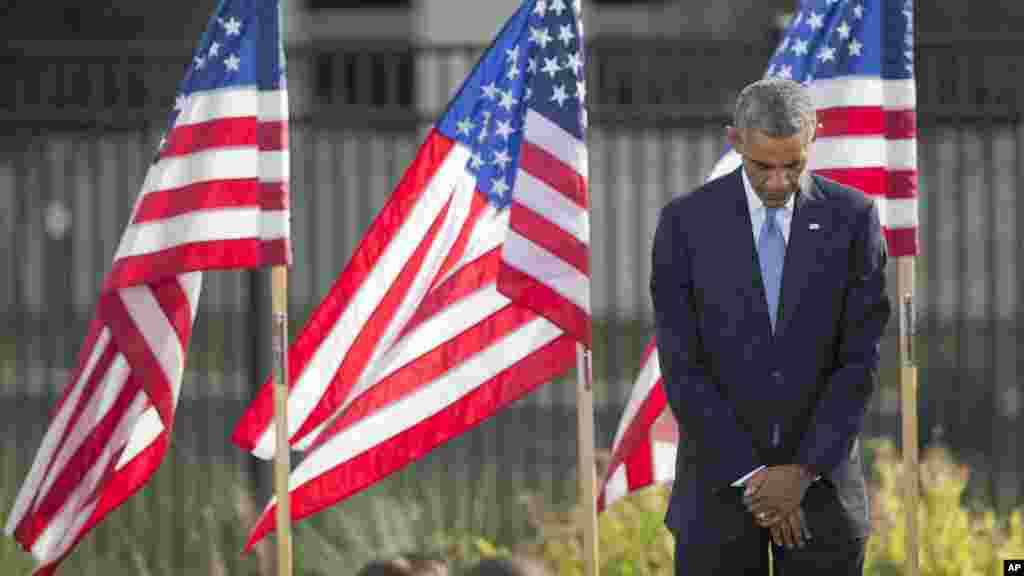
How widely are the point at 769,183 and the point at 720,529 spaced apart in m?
0.75

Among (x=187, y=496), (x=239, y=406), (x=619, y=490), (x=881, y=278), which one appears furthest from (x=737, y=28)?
(x=881, y=278)

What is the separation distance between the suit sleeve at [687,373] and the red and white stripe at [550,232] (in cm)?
114

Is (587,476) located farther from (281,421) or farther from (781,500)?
(781,500)

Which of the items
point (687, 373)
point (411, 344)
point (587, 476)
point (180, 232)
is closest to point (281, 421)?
point (411, 344)

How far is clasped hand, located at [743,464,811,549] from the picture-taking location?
458 centimetres

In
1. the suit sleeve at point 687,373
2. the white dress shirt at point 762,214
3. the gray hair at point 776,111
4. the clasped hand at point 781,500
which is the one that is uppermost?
the gray hair at point 776,111

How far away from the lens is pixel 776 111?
14.9 feet

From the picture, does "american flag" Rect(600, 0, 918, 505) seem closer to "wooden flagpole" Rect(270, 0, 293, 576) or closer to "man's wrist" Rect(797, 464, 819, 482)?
"wooden flagpole" Rect(270, 0, 293, 576)

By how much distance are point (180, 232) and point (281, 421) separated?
2.08 ft

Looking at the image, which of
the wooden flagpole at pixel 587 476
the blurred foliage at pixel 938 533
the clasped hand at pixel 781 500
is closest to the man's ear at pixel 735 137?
the clasped hand at pixel 781 500

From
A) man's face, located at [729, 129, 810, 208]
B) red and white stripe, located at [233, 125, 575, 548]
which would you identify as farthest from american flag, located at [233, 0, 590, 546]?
man's face, located at [729, 129, 810, 208]

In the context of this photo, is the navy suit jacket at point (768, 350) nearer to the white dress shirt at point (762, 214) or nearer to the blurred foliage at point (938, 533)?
the white dress shirt at point (762, 214)

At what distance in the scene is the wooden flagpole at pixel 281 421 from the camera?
5.91m

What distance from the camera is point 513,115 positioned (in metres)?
6.20
